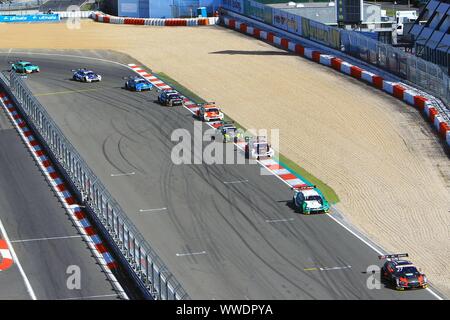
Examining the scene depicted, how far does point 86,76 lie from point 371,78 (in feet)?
61.1

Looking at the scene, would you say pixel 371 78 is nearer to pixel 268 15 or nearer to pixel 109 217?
pixel 268 15

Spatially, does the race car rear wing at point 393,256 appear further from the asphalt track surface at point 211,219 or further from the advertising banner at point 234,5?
the advertising banner at point 234,5

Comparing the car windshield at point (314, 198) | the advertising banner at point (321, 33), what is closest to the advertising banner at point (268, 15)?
the advertising banner at point (321, 33)

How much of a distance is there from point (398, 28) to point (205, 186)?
40718 mm

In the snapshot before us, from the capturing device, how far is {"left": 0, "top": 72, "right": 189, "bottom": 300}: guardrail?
35.7m

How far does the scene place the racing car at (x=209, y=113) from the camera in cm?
6296

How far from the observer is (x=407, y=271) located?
39.8 meters

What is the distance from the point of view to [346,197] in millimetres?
51062

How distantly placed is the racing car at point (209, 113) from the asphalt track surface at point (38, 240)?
10864mm

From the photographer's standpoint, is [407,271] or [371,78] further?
[371,78]

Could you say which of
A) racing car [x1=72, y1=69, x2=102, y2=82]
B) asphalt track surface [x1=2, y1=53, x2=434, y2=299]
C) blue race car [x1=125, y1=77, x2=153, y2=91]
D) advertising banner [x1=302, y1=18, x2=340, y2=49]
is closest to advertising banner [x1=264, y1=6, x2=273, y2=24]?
advertising banner [x1=302, y1=18, x2=340, y2=49]

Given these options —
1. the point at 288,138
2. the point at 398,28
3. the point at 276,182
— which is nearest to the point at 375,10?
the point at 398,28

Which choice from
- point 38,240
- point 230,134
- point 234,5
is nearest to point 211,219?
point 38,240

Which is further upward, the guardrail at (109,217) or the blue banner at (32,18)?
the blue banner at (32,18)
